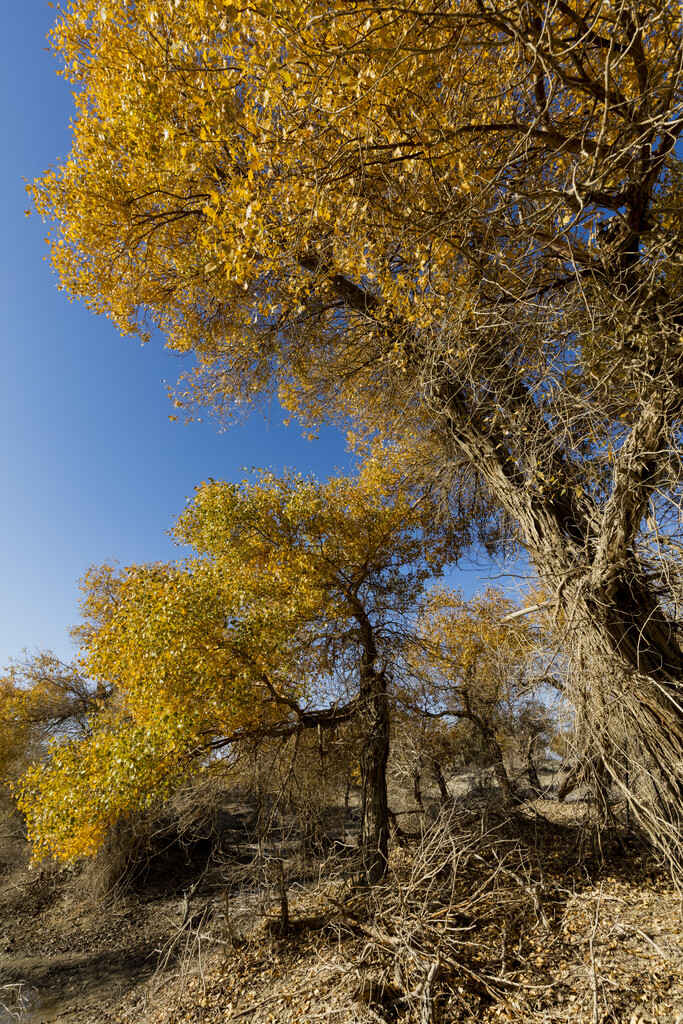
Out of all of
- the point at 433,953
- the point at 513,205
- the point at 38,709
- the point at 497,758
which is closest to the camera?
the point at 513,205

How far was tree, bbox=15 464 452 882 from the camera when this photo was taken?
266 inches

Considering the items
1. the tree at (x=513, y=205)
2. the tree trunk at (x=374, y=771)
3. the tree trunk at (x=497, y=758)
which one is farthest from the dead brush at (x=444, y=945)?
the tree trunk at (x=497, y=758)

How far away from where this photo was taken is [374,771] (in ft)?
28.4

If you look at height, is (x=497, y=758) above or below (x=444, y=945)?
above

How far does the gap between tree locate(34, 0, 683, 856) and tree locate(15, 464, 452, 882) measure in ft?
10.9

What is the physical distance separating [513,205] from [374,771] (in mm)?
8669

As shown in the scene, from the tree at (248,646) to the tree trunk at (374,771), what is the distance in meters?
0.02

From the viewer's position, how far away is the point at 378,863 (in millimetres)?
7949

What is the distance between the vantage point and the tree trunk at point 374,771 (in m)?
8.12

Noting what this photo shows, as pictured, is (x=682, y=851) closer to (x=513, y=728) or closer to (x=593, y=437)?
(x=593, y=437)

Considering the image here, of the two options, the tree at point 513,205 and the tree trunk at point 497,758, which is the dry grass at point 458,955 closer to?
the tree at point 513,205

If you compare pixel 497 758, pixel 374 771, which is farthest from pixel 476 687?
pixel 374 771

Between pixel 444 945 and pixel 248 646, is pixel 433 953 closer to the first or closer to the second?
pixel 444 945

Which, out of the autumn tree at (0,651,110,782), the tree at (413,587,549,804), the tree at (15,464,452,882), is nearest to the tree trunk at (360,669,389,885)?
the tree at (15,464,452,882)
